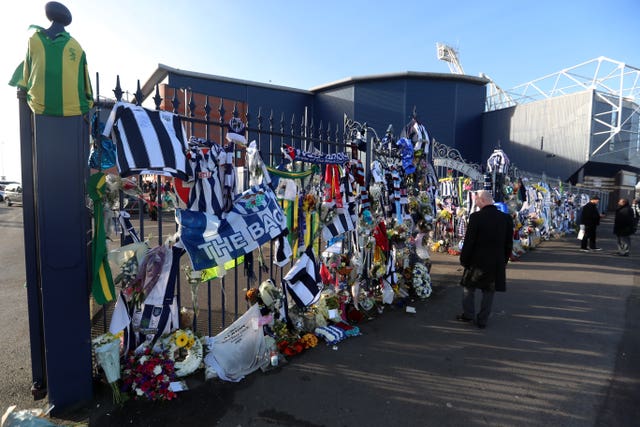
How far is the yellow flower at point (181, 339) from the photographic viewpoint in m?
3.31

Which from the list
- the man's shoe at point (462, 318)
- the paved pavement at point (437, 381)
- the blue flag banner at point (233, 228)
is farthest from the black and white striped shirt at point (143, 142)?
the man's shoe at point (462, 318)

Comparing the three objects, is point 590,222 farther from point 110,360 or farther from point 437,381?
point 110,360

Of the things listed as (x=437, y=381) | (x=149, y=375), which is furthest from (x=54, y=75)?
(x=437, y=381)

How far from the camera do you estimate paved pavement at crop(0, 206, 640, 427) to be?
9.49 ft

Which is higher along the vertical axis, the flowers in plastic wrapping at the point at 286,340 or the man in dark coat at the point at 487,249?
the man in dark coat at the point at 487,249

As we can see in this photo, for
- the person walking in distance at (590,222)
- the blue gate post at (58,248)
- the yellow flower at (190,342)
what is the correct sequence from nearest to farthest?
the blue gate post at (58,248) → the yellow flower at (190,342) → the person walking in distance at (590,222)

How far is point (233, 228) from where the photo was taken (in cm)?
345

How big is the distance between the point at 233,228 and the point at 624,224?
12375 millimetres

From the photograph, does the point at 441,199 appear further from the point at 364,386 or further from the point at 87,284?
the point at 87,284

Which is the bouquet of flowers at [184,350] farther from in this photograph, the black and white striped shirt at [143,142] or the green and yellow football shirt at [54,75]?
the green and yellow football shirt at [54,75]

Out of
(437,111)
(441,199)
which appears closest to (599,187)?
(437,111)

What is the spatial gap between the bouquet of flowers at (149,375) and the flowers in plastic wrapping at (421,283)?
401 centimetres

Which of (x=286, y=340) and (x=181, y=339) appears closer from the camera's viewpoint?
(x=181, y=339)

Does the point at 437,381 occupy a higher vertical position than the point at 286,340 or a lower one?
lower
